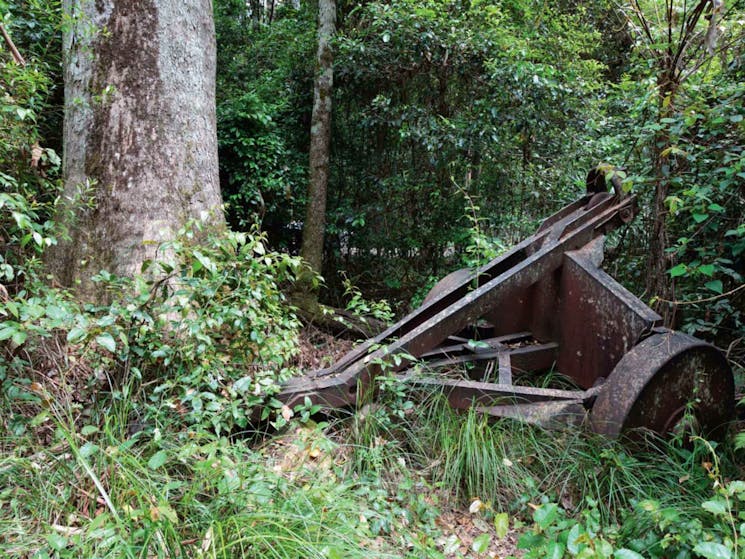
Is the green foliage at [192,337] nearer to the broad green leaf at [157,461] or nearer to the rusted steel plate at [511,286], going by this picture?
the broad green leaf at [157,461]

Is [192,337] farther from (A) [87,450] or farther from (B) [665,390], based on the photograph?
(B) [665,390]

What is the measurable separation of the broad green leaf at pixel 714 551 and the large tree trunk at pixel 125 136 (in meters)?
3.10

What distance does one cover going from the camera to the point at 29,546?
64.5 inches

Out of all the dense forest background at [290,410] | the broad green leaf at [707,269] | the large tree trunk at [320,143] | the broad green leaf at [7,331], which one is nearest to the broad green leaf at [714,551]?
the dense forest background at [290,410]

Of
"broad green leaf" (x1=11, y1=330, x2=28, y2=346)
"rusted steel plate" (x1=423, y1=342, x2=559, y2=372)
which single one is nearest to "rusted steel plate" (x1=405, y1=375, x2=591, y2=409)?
"rusted steel plate" (x1=423, y1=342, x2=559, y2=372)

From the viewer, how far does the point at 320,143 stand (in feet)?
20.9

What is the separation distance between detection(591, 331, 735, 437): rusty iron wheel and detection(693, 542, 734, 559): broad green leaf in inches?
35.0

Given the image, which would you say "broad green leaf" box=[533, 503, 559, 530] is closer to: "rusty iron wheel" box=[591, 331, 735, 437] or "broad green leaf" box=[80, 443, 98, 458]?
"rusty iron wheel" box=[591, 331, 735, 437]

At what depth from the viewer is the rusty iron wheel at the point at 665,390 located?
2445 millimetres

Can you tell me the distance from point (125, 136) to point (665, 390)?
142 inches

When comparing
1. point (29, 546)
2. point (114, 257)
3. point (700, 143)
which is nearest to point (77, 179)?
point (114, 257)

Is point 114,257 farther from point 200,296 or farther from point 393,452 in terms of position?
point 393,452

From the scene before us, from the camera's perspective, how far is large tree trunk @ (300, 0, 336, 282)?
20.4ft

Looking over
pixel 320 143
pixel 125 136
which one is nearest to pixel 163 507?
pixel 125 136
